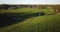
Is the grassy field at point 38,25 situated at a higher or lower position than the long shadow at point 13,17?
lower

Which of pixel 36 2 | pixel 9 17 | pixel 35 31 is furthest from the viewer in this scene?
pixel 36 2

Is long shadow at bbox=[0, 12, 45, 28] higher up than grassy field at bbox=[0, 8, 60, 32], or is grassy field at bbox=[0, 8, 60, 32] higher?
long shadow at bbox=[0, 12, 45, 28]

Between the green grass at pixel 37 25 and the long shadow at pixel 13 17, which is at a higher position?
the long shadow at pixel 13 17

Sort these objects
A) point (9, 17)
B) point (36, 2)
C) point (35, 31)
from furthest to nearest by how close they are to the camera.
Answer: point (36, 2) → point (9, 17) → point (35, 31)

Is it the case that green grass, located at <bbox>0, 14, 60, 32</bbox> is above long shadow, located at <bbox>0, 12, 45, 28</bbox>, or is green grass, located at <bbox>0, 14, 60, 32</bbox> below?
below

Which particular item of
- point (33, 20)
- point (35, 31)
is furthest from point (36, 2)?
point (35, 31)

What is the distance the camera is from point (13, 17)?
1.07 meters

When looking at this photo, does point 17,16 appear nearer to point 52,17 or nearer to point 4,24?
point 4,24

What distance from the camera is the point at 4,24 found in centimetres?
102

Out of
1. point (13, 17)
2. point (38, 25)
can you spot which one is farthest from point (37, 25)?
point (13, 17)

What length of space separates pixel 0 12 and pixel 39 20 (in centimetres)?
39

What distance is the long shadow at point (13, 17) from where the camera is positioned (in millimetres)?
1025

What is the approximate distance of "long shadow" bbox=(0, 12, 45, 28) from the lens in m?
1.03

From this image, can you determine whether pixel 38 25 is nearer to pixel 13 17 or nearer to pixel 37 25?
pixel 37 25
